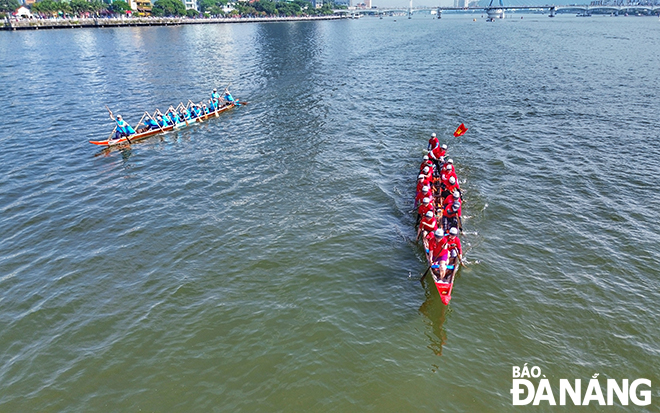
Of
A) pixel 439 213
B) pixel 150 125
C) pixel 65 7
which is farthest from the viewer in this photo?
pixel 65 7

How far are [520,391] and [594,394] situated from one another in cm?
263

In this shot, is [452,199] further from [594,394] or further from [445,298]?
[594,394]

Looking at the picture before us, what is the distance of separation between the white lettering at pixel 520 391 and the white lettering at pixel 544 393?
0.67ft

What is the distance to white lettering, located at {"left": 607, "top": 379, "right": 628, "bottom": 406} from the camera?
1331 cm

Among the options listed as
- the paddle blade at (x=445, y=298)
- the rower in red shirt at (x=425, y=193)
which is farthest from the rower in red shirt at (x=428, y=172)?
the paddle blade at (x=445, y=298)

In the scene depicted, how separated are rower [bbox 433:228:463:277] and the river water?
72.5 inches

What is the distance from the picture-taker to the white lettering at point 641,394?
1320cm

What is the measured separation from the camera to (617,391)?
13633 mm

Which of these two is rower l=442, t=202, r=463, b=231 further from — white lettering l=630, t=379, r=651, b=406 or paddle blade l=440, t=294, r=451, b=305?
white lettering l=630, t=379, r=651, b=406

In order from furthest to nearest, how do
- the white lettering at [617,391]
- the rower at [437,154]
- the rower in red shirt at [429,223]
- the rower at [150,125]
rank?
the rower at [150,125], the rower at [437,154], the rower in red shirt at [429,223], the white lettering at [617,391]

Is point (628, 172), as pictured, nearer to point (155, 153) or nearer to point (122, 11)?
point (155, 153)

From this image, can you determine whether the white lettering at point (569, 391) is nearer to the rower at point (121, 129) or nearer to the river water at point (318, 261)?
the river water at point (318, 261)

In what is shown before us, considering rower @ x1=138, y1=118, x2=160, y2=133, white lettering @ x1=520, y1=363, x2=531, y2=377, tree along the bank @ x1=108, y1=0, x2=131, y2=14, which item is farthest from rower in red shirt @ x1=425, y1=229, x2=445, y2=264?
tree along the bank @ x1=108, y1=0, x2=131, y2=14

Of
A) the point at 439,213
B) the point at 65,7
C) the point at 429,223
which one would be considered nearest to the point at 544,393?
the point at 429,223
